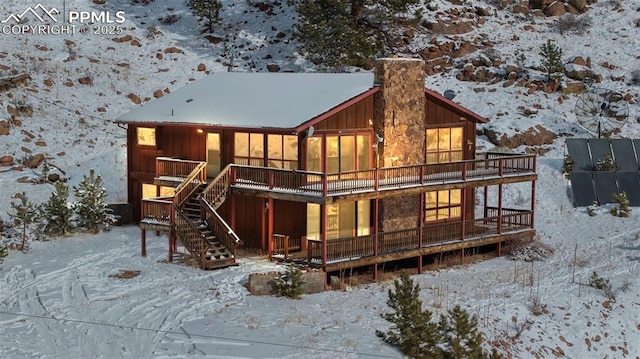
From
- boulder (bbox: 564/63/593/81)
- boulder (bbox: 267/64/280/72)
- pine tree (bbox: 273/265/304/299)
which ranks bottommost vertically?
pine tree (bbox: 273/265/304/299)

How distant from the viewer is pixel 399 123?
33031 mm

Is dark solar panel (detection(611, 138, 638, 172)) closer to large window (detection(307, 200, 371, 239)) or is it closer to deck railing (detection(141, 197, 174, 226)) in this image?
large window (detection(307, 200, 371, 239))

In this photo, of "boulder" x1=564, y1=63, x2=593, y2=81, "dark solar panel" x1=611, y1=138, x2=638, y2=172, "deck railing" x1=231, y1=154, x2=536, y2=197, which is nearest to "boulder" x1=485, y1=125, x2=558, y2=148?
"dark solar panel" x1=611, y1=138, x2=638, y2=172

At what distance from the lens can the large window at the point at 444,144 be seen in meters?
35.3

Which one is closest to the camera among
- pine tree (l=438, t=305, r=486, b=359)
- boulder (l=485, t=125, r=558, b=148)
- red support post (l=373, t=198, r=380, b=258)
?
pine tree (l=438, t=305, r=486, b=359)

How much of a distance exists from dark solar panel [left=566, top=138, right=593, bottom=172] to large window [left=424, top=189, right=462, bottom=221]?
10166mm

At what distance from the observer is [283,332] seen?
2298 centimetres

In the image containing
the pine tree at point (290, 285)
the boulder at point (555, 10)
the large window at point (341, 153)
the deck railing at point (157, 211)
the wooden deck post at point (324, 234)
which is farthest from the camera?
the boulder at point (555, 10)

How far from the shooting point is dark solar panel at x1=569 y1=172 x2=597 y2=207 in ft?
135

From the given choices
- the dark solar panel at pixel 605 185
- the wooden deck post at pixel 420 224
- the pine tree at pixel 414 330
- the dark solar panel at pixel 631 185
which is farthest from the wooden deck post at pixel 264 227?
the dark solar panel at pixel 631 185

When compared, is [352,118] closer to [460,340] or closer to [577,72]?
[460,340]

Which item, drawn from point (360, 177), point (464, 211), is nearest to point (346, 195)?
point (360, 177)

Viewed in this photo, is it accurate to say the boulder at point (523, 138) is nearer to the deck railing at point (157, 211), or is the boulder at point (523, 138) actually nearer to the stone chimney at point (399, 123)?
the stone chimney at point (399, 123)
